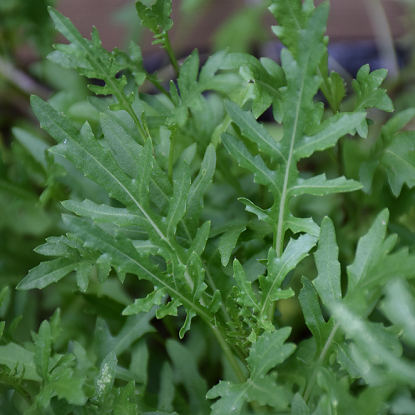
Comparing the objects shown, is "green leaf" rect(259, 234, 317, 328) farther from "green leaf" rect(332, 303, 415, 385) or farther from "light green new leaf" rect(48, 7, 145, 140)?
"light green new leaf" rect(48, 7, 145, 140)

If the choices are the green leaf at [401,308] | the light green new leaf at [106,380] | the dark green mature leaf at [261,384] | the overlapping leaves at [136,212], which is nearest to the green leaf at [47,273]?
the overlapping leaves at [136,212]

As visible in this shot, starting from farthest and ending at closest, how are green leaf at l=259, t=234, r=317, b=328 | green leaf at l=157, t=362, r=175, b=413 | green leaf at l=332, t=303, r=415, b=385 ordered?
green leaf at l=157, t=362, r=175, b=413 → green leaf at l=259, t=234, r=317, b=328 → green leaf at l=332, t=303, r=415, b=385

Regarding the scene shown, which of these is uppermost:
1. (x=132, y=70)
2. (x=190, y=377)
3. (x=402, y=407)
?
(x=132, y=70)

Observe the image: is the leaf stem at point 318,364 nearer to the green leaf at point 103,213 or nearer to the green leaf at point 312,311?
the green leaf at point 312,311

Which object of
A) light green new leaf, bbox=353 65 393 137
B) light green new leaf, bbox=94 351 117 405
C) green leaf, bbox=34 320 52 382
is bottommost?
light green new leaf, bbox=94 351 117 405

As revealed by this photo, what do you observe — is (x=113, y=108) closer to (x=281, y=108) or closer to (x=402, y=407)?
(x=281, y=108)

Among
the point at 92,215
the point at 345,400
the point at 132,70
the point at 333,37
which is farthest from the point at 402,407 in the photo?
the point at 333,37

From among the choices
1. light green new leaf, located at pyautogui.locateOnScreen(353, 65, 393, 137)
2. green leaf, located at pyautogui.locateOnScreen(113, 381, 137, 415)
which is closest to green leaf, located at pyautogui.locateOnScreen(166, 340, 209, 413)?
green leaf, located at pyautogui.locateOnScreen(113, 381, 137, 415)
